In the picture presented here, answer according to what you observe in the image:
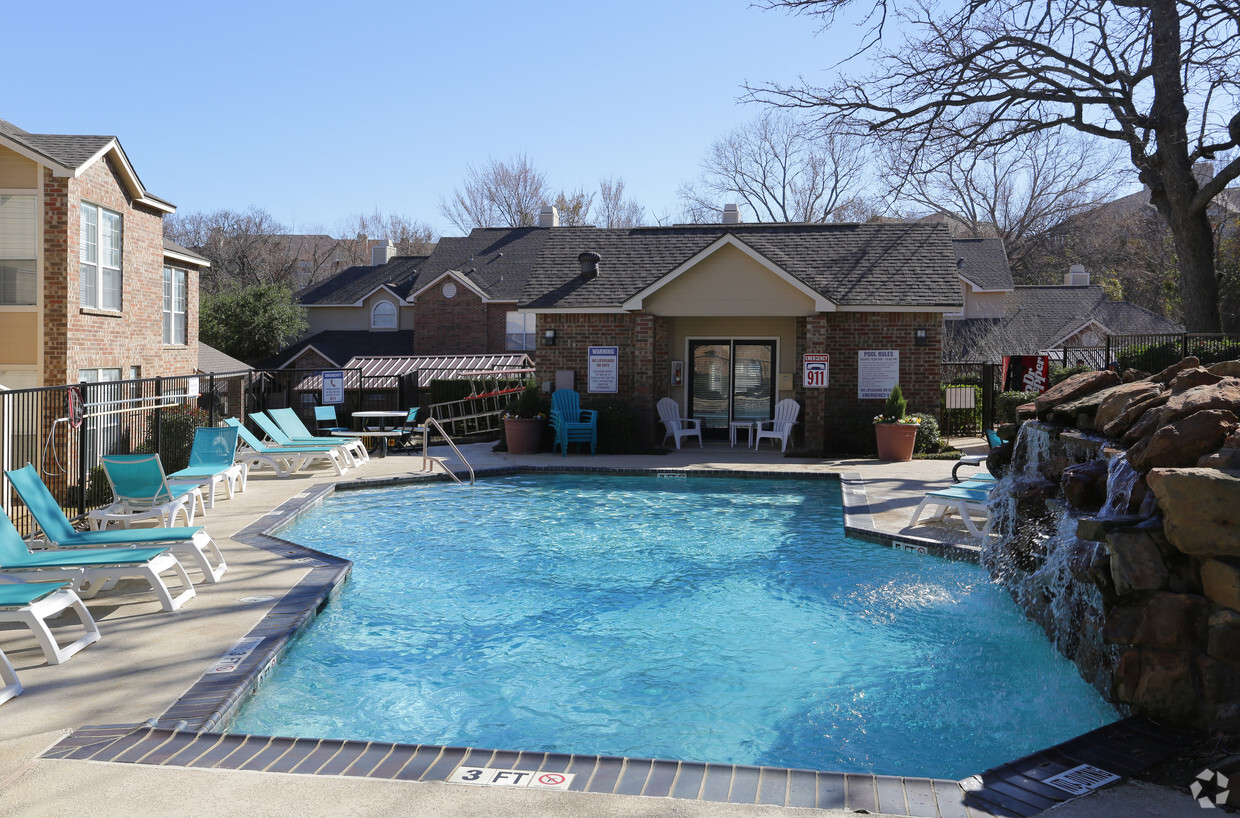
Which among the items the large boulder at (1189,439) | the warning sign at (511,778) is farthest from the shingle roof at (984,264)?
the warning sign at (511,778)

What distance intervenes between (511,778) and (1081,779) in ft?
7.93

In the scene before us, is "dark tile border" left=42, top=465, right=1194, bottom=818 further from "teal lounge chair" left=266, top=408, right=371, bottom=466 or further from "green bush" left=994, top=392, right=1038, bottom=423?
"green bush" left=994, top=392, right=1038, bottom=423

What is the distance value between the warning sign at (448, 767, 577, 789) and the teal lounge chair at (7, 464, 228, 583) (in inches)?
158

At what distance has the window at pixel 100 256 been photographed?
1752 cm

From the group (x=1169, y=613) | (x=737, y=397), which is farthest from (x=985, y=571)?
A: (x=737, y=397)

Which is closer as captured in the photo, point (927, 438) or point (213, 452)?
point (213, 452)

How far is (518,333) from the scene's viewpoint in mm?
33594

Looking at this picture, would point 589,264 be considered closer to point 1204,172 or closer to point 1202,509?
point 1202,509

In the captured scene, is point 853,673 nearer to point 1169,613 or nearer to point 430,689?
point 1169,613

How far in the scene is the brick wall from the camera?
16.5 meters

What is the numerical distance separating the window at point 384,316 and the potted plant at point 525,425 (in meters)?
21.2

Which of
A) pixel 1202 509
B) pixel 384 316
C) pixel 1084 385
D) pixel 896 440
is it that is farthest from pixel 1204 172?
pixel 1202 509

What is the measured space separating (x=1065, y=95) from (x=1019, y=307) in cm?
2057

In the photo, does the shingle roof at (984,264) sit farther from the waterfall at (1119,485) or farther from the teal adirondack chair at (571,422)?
the waterfall at (1119,485)
